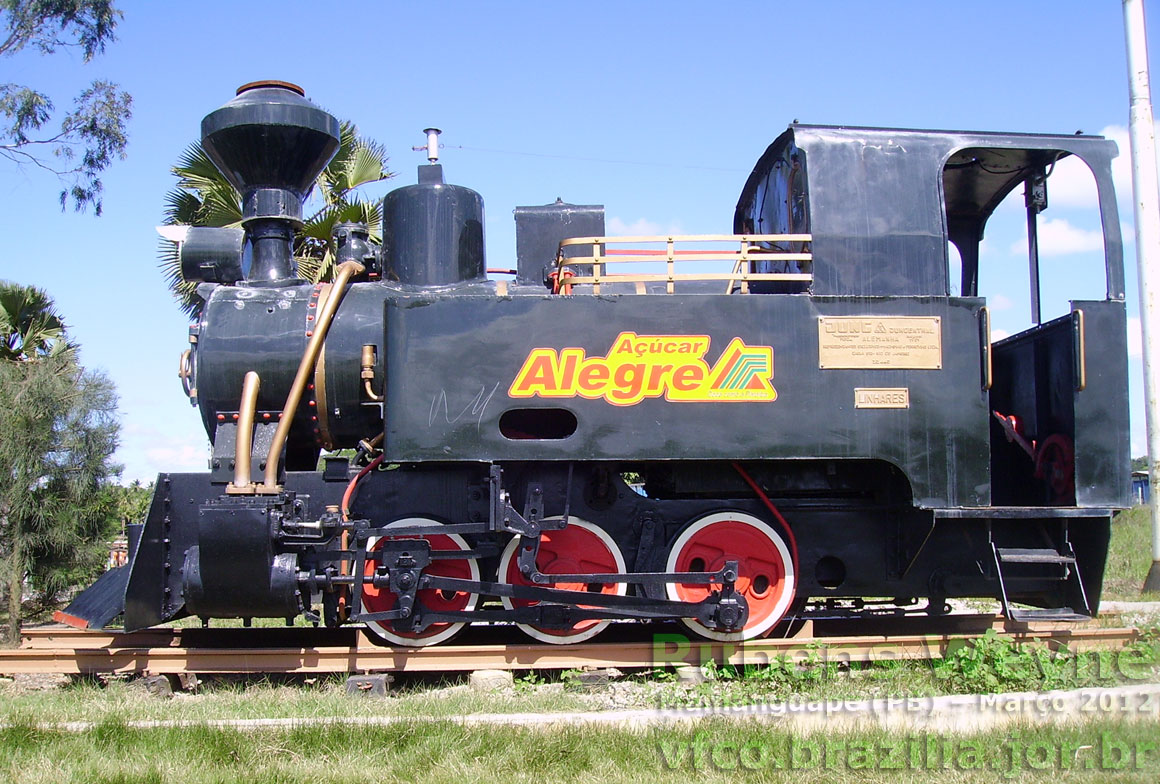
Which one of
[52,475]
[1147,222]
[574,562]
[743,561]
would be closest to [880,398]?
[743,561]

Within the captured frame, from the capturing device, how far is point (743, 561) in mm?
5785

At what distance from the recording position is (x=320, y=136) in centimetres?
599

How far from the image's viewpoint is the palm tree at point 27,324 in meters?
10.8

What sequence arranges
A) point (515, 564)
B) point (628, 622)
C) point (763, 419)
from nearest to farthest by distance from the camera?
point (763, 419), point (515, 564), point (628, 622)

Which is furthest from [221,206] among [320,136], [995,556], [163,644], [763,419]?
[995,556]

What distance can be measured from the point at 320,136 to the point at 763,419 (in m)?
3.29

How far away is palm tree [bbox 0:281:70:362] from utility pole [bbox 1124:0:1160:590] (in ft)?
38.6

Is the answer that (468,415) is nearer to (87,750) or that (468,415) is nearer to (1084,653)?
(87,750)

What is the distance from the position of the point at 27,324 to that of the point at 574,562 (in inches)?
343

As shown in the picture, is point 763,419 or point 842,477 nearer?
point 763,419

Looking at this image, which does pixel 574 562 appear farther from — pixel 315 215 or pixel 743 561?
pixel 315 215

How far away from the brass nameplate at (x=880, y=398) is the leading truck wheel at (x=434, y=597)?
8.04ft

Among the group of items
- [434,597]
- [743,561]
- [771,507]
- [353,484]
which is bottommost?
[434,597]

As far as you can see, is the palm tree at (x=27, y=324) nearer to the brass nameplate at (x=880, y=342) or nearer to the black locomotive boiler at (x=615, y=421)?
the black locomotive boiler at (x=615, y=421)
